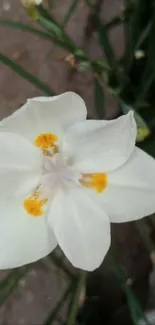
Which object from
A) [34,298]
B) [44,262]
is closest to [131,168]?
[44,262]

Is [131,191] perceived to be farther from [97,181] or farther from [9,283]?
[9,283]

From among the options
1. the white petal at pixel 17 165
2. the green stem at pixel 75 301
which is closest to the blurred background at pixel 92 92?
the green stem at pixel 75 301

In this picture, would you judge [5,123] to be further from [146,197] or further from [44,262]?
[44,262]

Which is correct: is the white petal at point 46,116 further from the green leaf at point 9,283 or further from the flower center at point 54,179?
the green leaf at point 9,283

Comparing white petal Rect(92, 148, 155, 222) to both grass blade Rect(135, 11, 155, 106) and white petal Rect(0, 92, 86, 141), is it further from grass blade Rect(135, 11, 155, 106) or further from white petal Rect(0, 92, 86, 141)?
grass blade Rect(135, 11, 155, 106)

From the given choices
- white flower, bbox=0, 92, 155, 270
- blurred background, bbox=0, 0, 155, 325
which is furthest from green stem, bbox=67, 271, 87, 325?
white flower, bbox=0, 92, 155, 270
